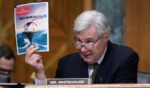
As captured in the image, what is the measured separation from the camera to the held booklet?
Result: 2.83 metres

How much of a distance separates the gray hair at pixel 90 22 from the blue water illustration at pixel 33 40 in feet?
1.06

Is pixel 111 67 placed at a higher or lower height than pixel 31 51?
lower

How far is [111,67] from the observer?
3.23 m

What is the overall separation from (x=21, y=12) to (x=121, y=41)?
273 centimetres

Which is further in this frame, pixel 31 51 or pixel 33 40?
pixel 31 51

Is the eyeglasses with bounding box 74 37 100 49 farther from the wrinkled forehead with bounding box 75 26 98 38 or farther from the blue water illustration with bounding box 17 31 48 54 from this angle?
the blue water illustration with bounding box 17 31 48 54

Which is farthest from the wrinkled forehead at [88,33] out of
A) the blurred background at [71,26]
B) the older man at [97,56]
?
the blurred background at [71,26]

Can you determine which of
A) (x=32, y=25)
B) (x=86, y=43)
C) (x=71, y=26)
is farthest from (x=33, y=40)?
(x=71, y=26)

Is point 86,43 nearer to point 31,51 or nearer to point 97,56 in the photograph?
point 97,56

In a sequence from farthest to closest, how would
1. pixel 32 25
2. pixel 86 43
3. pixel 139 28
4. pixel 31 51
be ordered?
pixel 139 28, pixel 86 43, pixel 31 51, pixel 32 25

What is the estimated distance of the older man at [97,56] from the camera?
10.4ft

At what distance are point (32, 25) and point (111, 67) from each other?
2.09ft

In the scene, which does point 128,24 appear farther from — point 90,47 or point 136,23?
point 90,47

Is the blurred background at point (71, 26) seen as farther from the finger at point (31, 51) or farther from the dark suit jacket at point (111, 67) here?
the finger at point (31, 51)
